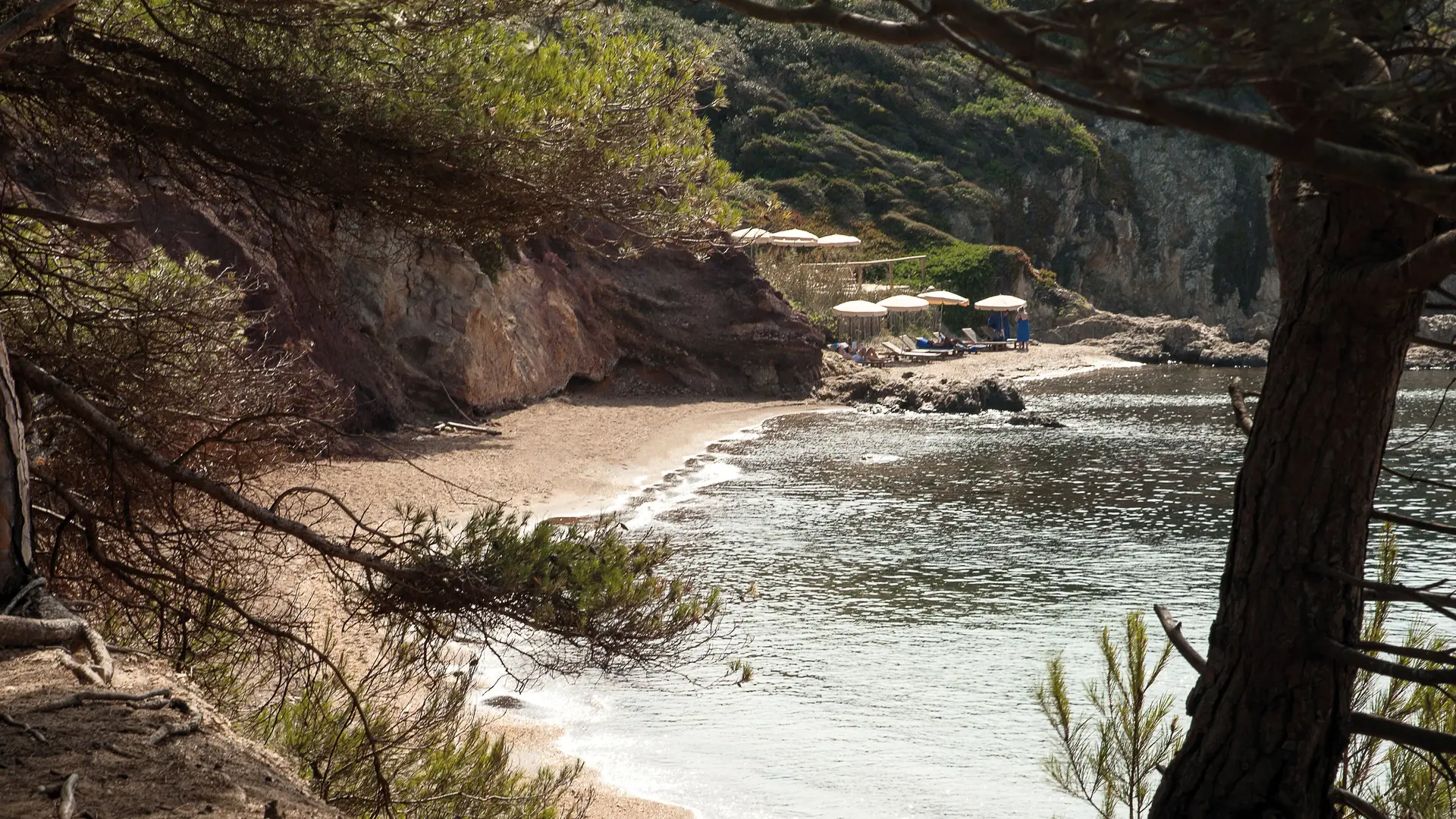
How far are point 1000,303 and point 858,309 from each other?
10495 millimetres

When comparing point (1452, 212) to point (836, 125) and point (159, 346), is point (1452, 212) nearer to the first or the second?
point (159, 346)

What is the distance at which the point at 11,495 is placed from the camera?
3260 mm

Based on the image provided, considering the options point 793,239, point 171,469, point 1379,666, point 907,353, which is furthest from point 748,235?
point 907,353

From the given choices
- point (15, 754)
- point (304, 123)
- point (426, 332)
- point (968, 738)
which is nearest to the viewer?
point (15, 754)

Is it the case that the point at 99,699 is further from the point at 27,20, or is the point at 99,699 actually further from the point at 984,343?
the point at 984,343

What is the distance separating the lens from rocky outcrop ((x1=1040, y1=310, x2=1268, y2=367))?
47000mm

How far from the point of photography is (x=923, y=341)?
42000 millimetres

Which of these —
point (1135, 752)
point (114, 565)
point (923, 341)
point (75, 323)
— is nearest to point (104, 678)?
point (114, 565)

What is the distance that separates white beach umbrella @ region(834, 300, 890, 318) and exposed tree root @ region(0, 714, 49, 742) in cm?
3440

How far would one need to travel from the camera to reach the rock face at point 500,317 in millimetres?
14680

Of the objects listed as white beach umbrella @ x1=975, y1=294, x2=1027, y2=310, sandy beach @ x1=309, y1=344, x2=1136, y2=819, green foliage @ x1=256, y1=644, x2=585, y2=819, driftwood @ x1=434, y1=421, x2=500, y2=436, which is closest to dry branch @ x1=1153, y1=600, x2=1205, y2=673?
green foliage @ x1=256, y1=644, x2=585, y2=819

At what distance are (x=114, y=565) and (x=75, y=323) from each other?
99 cm

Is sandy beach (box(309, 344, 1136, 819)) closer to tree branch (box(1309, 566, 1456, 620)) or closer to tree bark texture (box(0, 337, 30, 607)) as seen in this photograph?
tree bark texture (box(0, 337, 30, 607))

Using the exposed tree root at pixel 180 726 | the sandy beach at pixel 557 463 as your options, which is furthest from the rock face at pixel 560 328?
the exposed tree root at pixel 180 726
